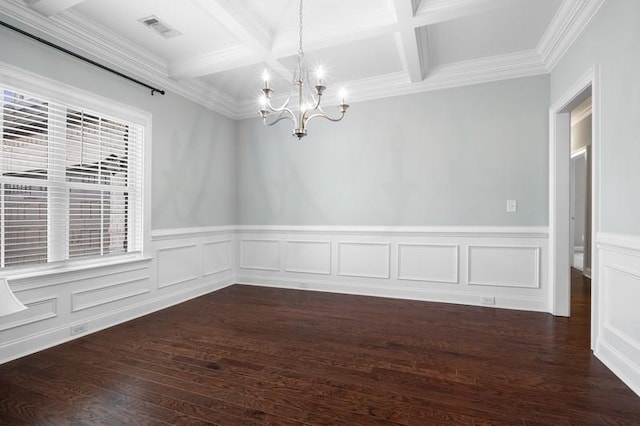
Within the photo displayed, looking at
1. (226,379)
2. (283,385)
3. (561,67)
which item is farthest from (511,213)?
(226,379)

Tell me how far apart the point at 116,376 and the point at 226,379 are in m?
0.77

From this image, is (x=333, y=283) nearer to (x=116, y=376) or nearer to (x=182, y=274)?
(x=182, y=274)

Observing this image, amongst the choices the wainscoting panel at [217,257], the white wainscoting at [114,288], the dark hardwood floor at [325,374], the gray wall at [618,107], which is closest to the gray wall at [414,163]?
the wainscoting panel at [217,257]

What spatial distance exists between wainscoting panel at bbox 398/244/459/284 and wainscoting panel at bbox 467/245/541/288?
0.19 meters

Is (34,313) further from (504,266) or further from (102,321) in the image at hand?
(504,266)

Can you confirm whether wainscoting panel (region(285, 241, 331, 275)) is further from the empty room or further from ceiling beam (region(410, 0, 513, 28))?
ceiling beam (region(410, 0, 513, 28))

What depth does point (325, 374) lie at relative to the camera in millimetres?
2273

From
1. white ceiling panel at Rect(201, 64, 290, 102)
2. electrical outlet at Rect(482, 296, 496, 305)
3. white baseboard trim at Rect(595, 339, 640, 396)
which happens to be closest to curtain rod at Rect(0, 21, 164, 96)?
white ceiling panel at Rect(201, 64, 290, 102)

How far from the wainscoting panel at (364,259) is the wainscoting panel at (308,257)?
0.21m

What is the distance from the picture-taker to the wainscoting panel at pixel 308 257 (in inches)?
183

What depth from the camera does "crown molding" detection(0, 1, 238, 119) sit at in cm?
263

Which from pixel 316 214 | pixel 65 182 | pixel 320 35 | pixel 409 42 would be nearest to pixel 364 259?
pixel 316 214

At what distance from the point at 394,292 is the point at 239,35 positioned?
340 cm

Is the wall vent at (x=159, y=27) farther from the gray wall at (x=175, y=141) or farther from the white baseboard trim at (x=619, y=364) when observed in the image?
the white baseboard trim at (x=619, y=364)
